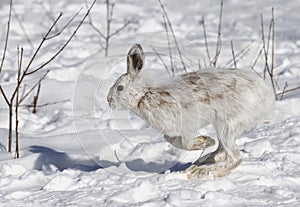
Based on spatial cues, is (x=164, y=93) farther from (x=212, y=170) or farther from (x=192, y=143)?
(x=212, y=170)

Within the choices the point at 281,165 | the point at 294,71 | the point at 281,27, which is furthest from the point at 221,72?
the point at 281,27

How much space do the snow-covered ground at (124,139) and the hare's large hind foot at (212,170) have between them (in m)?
0.04

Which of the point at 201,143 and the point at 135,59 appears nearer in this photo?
the point at 135,59

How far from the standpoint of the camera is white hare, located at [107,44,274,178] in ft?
13.4

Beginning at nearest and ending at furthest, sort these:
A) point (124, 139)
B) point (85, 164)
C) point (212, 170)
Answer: point (212, 170)
point (85, 164)
point (124, 139)

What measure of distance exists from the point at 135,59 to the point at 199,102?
43 cm

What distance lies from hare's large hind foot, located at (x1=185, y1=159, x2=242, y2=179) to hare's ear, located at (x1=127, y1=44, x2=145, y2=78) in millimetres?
635

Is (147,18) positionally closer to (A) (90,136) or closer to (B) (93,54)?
(B) (93,54)

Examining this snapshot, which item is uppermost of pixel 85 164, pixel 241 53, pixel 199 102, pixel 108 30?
pixel 108 30

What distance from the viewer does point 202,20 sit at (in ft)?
27.6

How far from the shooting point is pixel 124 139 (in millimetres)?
5074

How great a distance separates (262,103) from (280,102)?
1.54 m

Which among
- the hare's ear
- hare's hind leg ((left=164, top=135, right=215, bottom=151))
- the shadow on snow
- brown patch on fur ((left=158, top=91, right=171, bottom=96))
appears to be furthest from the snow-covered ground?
the hare's ear

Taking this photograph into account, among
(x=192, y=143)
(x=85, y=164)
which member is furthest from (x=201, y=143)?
(x=85, y=164)
